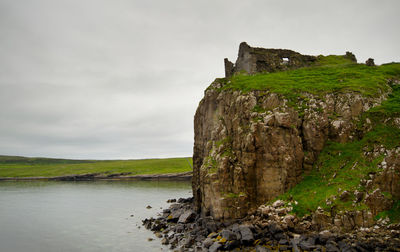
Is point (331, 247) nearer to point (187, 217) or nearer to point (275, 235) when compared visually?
point (275, 235)

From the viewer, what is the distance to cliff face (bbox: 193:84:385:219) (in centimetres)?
3466

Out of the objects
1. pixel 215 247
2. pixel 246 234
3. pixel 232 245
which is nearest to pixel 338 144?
pixel 246 234

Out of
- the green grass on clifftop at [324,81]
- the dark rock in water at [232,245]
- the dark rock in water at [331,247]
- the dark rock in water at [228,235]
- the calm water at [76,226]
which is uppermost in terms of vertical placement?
the green grass on clifftop at [324,81]

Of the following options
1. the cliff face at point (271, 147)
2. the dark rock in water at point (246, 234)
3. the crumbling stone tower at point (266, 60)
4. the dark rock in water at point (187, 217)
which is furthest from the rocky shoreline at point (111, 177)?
the dark rock in water at point (246, 234)

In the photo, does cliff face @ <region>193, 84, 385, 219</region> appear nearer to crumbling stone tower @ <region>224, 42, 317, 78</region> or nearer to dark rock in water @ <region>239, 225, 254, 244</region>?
dark rock in water @ <region>239, 225, 254, 244</region>

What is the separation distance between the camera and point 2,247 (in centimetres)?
3566

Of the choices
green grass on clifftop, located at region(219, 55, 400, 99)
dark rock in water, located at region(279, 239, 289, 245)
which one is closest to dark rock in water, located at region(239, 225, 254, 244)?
dark rock in water, located at region(279, 239, 289, 245)

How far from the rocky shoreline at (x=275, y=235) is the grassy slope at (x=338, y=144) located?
1.65m

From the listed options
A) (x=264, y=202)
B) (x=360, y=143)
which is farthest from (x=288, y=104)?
(x=264, y=202)

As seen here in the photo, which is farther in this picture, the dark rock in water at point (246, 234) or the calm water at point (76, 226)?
the calm water at point (76, 226)

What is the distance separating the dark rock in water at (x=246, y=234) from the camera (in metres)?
28.4

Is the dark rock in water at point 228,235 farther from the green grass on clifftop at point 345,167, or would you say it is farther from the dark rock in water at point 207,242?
the green grass on clifftop at point 345,167

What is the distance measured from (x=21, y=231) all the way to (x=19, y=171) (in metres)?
166

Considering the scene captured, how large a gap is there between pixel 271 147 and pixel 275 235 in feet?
35.8
